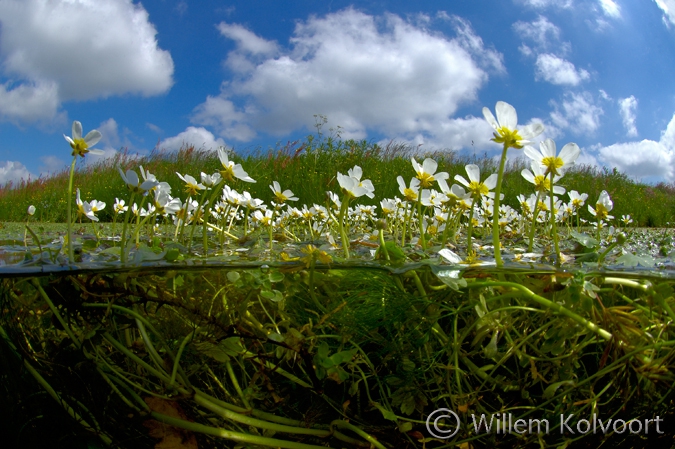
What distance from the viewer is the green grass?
6.66 m

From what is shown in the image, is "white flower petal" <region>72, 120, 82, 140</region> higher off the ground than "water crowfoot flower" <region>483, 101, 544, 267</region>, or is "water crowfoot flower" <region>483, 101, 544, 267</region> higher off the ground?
"white flower petal" <region>72, 120, 82, 140</region>

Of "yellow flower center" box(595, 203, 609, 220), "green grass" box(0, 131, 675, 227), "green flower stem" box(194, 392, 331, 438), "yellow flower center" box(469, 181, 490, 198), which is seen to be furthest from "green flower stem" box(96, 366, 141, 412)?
"green grass" box(0, 131, 675, 227)

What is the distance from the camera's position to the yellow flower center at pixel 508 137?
40.3 inches

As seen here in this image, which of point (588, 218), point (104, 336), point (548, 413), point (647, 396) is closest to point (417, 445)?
point (548, 413)

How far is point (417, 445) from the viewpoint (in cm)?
98

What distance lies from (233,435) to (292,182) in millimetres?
5989

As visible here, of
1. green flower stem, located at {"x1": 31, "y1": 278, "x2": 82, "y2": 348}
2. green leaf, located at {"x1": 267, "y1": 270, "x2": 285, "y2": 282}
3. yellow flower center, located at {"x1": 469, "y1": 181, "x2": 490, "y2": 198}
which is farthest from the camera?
yellow flower center, located at {"x1": 469, "y1": 181, "x2": 490, "y2": 198}

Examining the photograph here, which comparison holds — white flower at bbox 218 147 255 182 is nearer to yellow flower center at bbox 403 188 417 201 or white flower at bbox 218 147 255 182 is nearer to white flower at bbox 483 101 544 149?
yellow flower center at bbox 403 188 417 201

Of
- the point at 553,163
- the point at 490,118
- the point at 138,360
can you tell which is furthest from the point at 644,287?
the point at 138,360

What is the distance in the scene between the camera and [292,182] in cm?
677

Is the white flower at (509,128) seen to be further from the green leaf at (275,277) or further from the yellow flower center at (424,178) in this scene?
the green leaf at (275,277)

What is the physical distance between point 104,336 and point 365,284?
0.58 metres

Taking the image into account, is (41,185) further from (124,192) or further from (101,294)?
(101,294)

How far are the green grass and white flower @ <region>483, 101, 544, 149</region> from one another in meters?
4.49
